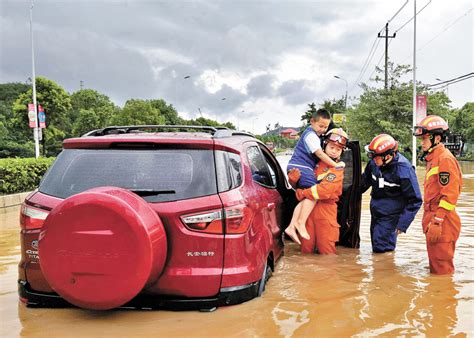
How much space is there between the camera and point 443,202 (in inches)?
186

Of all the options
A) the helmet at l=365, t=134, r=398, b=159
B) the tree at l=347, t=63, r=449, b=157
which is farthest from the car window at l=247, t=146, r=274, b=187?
the tree at l=347, t=63, r=449, b=157

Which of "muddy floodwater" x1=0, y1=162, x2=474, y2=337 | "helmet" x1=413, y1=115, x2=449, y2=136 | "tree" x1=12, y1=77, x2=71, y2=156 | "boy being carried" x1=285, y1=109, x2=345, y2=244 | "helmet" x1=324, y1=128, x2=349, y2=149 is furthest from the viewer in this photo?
"tree" x1=12, y1=77, x2=71, y2=156

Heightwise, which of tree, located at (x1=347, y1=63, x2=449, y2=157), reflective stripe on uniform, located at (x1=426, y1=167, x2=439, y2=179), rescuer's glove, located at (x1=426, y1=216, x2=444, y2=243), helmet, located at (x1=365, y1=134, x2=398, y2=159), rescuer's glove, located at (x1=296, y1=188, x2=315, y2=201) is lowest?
rescuer's glove, located at (x1=426, y1=216, x2=444, y2=243)

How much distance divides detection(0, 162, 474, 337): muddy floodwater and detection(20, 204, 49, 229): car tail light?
0.65 metres

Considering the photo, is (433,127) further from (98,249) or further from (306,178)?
(98,249)

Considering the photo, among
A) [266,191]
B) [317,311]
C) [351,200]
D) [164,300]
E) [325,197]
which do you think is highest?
[266,191]

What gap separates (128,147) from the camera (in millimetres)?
3537

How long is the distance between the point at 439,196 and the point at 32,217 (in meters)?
3.89

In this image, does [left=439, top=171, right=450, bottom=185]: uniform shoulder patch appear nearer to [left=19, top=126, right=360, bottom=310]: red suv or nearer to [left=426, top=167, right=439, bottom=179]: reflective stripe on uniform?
[left=426, top=167, right=439, bottom=179]: reflective stripe on uniform

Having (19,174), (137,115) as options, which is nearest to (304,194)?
(19,174)

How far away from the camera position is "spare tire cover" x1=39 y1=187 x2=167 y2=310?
302 centimetres

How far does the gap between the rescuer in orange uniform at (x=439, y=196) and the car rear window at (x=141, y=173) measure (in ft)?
8.72

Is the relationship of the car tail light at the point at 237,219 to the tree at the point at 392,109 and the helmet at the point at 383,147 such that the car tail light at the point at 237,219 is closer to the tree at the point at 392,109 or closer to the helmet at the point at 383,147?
the helmet at the point at 383,147

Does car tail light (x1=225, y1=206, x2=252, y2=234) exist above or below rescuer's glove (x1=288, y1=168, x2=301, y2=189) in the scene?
below
